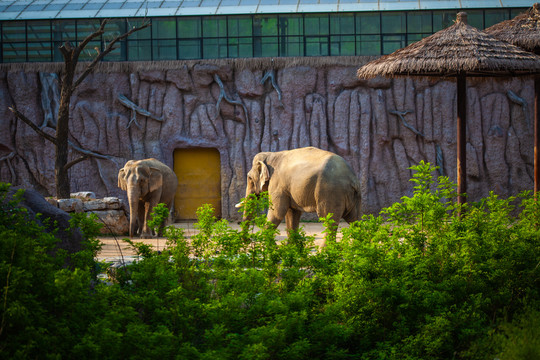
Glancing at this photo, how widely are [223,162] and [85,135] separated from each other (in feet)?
11.4

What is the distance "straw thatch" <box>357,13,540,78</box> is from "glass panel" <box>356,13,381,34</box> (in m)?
7.75

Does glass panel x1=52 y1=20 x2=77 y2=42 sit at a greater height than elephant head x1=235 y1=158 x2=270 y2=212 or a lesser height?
greater

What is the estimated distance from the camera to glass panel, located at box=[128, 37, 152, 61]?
16.7 metres

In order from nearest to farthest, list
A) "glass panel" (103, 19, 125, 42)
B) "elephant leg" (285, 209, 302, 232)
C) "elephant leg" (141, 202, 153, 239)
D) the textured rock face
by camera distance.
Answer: "elephant leg" (285, 209, 302, 232) < "elephant leg" (141, 202, 153, 239) < the textured rock face < "glass panel" (103, 19, 125, 42)

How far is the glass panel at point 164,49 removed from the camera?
1662 cm

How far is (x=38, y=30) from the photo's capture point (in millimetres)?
17047

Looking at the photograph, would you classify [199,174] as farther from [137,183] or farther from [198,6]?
[137,183]

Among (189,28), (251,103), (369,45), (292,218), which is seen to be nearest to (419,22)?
(369,45)

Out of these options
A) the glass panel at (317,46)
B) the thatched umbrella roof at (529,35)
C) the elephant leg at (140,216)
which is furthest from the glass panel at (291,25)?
the thatched umbrella roof at (529,35)

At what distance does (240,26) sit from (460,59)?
9507 mm

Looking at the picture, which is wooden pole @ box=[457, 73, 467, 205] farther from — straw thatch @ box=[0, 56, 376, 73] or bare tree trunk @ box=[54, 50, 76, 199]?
straw thatch @ box=[0, 56, 376, 73]

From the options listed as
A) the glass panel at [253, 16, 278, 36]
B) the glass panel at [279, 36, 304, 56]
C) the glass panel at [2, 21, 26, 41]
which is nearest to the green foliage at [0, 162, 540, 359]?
the glass panel at [279, 36, 304, 56]

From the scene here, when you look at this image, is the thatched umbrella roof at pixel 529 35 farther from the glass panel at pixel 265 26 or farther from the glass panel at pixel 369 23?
the glass panel at pixel 265 26

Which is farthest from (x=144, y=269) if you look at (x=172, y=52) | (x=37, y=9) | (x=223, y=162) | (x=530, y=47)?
(x=37, y=9)
